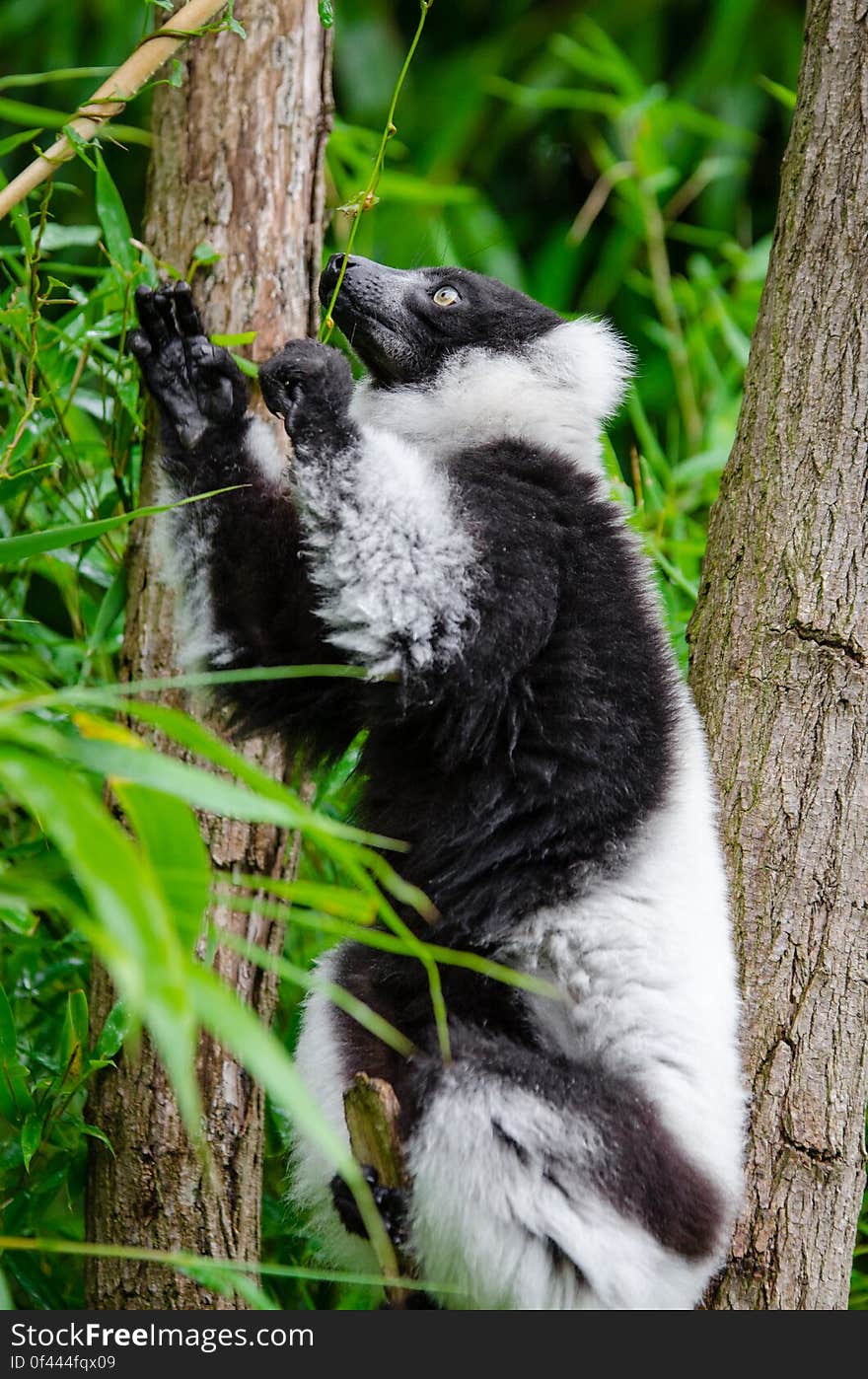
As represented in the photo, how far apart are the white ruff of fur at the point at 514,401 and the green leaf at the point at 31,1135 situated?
149 cm

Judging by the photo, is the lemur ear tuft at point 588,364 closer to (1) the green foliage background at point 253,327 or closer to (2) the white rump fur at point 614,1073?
(1) the green foliage background at point 253,327

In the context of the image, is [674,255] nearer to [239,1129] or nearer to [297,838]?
[297,838]

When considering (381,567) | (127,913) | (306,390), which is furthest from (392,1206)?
(306,390)

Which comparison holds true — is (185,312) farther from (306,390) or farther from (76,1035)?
(76,1035)

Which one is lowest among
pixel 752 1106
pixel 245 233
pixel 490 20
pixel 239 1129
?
pixel 239 1129

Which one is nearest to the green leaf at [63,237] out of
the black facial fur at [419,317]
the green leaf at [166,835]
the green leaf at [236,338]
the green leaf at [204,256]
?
the green leaf at [204,256]

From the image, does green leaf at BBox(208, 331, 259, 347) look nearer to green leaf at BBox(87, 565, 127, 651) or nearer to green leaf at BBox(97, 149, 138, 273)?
green leaf at BBox(97, 149, 138, 273)

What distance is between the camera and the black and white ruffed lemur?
2174 mm

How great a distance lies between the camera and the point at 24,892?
4.89 feet

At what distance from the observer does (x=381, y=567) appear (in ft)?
7.66

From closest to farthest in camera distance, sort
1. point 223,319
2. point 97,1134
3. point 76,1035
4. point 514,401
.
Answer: point 76,1035 < point 97,1134 < point 514,401 < point 223,319

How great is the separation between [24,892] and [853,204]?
2.16 metres

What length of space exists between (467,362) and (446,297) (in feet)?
0.53

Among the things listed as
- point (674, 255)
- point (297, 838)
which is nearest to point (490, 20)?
point (674, 255)
